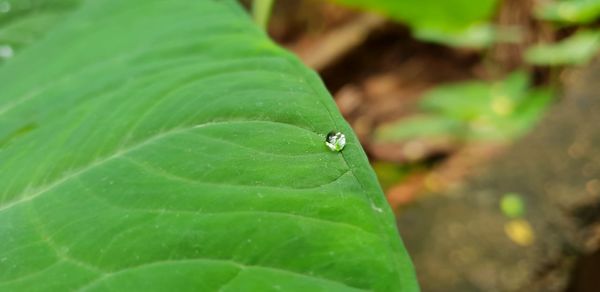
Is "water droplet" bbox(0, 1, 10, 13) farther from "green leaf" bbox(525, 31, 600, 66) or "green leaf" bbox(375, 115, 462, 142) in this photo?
"green leaf" bbox(525, 31, 600, 66)

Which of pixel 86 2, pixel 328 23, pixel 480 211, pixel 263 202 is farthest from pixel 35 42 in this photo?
pixel 328 23

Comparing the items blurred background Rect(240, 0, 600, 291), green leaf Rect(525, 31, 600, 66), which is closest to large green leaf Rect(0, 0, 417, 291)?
blurred background Rect(240, 0, 600, 291)

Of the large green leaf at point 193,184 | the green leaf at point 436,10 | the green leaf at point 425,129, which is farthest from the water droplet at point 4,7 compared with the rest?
the green leaf at point 425,129

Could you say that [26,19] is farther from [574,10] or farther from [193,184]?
[574,10]

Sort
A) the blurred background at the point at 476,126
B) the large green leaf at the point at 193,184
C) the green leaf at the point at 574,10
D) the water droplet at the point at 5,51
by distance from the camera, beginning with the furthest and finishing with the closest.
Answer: the green leaf at the point at 574,10, the blurred background at the point at 476,126, the water droplet at the point at 5,51, the large green leaf at the point at 193,184

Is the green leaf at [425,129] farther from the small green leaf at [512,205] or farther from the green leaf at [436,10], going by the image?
the green leaf at [436,10]

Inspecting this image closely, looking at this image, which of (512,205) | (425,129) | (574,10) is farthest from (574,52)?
(512,205)
